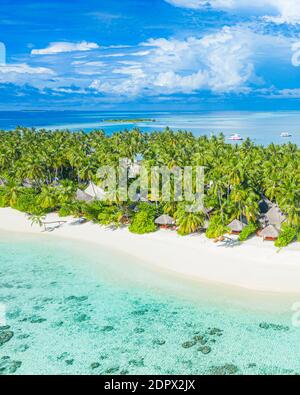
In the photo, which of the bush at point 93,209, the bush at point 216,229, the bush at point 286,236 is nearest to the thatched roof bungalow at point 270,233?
the bush at point 286,236

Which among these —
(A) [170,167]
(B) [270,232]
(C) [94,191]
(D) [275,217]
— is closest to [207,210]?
(D) [275,217]

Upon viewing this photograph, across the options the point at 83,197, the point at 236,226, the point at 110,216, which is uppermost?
the point at 83,197

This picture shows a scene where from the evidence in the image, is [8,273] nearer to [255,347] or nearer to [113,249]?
[113,249]

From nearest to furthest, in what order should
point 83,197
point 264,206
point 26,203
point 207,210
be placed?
point 207,210, point 264,206, point 83,197, point 26,203

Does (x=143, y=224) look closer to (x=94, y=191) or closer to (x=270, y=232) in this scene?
(x=94, y=191)

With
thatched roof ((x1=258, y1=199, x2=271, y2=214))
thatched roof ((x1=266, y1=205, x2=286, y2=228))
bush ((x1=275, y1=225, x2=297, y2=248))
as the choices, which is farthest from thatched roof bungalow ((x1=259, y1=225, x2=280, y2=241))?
thatched roof ((x1=258, y1=199, x2=271, y2=214))

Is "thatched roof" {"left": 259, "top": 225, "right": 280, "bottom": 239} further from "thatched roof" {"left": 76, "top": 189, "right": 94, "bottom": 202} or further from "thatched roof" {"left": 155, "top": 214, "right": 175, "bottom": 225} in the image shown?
"thatched roof" {"left": 76, "top": 189, "right": 94, "bottom": 202}
